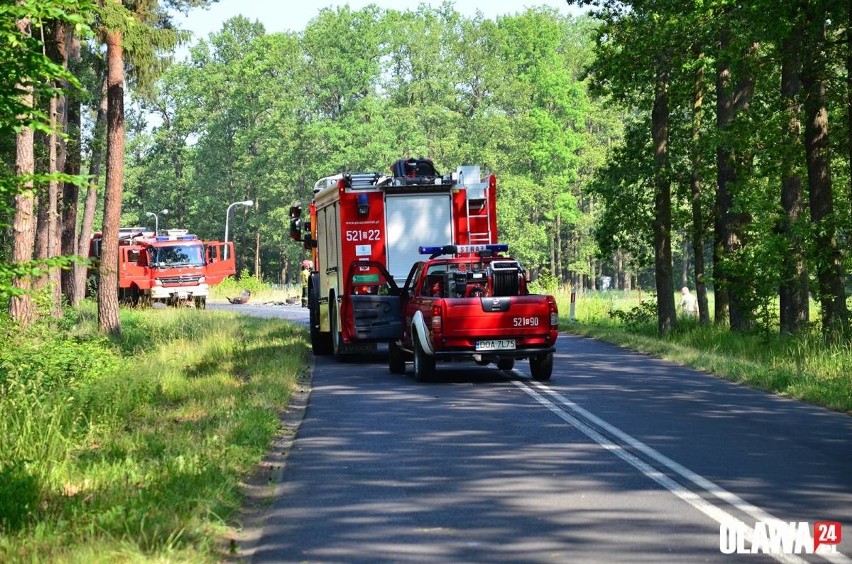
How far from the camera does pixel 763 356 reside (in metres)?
23.2

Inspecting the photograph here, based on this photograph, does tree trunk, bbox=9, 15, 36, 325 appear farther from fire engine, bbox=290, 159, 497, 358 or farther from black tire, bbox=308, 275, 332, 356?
fire engine, bbox=290, 159, 497, 358

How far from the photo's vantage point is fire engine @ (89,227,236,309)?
54.4 meters

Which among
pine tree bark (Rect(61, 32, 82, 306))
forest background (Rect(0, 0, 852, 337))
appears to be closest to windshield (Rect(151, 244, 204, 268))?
forest background (Rect(0, 0, 852, 337))

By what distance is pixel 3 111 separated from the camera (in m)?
13.8

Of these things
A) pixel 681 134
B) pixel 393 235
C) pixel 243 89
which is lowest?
pixel 393 235

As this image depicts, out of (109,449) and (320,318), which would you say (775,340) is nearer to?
(320,318)

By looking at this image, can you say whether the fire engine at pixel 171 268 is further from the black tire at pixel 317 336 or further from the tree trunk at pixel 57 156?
the black tire at pixel 317 336

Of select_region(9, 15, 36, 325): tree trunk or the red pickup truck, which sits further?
select_region(9, 15, 36, 325): tree trunk

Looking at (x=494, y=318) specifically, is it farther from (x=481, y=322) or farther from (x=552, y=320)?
(x=552, y=320)

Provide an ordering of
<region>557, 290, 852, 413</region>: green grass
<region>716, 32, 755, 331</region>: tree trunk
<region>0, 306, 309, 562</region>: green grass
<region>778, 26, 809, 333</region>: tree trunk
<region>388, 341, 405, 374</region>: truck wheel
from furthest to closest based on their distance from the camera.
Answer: <region>716, 32, 755, 331</region>: tree trunk → <region>778, 26, 809, 333</region>: tree trunk → <region>388, 341, 405, 374</region>: truck wheel → <region>557, 290, 852, 413</region>: green grass → <region>0, 306, 309, 562</region>: green grass

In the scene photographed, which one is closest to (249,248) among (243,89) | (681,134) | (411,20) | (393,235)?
(243,89)

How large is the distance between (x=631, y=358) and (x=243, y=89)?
77351mm

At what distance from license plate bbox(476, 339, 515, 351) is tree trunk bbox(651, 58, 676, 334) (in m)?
13.4

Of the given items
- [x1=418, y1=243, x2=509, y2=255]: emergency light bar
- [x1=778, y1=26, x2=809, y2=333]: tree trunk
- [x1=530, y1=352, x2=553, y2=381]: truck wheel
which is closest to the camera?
[x1=530, y1=352, x2=553, y2=381]: truck wheel
